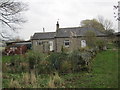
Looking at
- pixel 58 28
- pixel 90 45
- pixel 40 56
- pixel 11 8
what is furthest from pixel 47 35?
pixel 40 56

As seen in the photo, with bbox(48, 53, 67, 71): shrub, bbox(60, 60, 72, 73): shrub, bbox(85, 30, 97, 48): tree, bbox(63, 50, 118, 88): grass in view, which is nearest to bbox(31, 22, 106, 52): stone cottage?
bbox(85, 30, 97, 48): tree

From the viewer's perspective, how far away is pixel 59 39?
36125 mm

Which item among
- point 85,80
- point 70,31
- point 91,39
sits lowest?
point 85,80

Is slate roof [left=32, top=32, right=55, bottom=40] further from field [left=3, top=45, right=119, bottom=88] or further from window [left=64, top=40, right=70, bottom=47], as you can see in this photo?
field [left=3, top=45, right=119, bottom=88]

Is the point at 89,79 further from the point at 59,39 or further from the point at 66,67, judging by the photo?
the point at 59,39

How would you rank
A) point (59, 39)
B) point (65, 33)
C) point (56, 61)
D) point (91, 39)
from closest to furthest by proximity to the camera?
point (56, 61), point (91, 39), point (59, 39), point (65, 33)

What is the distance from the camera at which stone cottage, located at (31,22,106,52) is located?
112 feet

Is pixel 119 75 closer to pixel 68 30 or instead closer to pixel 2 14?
pixel 2 14

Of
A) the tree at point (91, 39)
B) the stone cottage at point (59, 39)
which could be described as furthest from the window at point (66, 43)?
the tree at point (91, 39)

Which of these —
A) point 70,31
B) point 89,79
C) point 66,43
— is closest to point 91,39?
point 66,43

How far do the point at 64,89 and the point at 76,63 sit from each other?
5.98 metres

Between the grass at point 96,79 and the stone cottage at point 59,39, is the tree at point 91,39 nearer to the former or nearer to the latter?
the stone cottage at point 59,39

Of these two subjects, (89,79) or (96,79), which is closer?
(96,79)

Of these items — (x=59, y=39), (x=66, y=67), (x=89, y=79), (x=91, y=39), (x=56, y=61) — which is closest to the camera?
(x=89, y=79)
